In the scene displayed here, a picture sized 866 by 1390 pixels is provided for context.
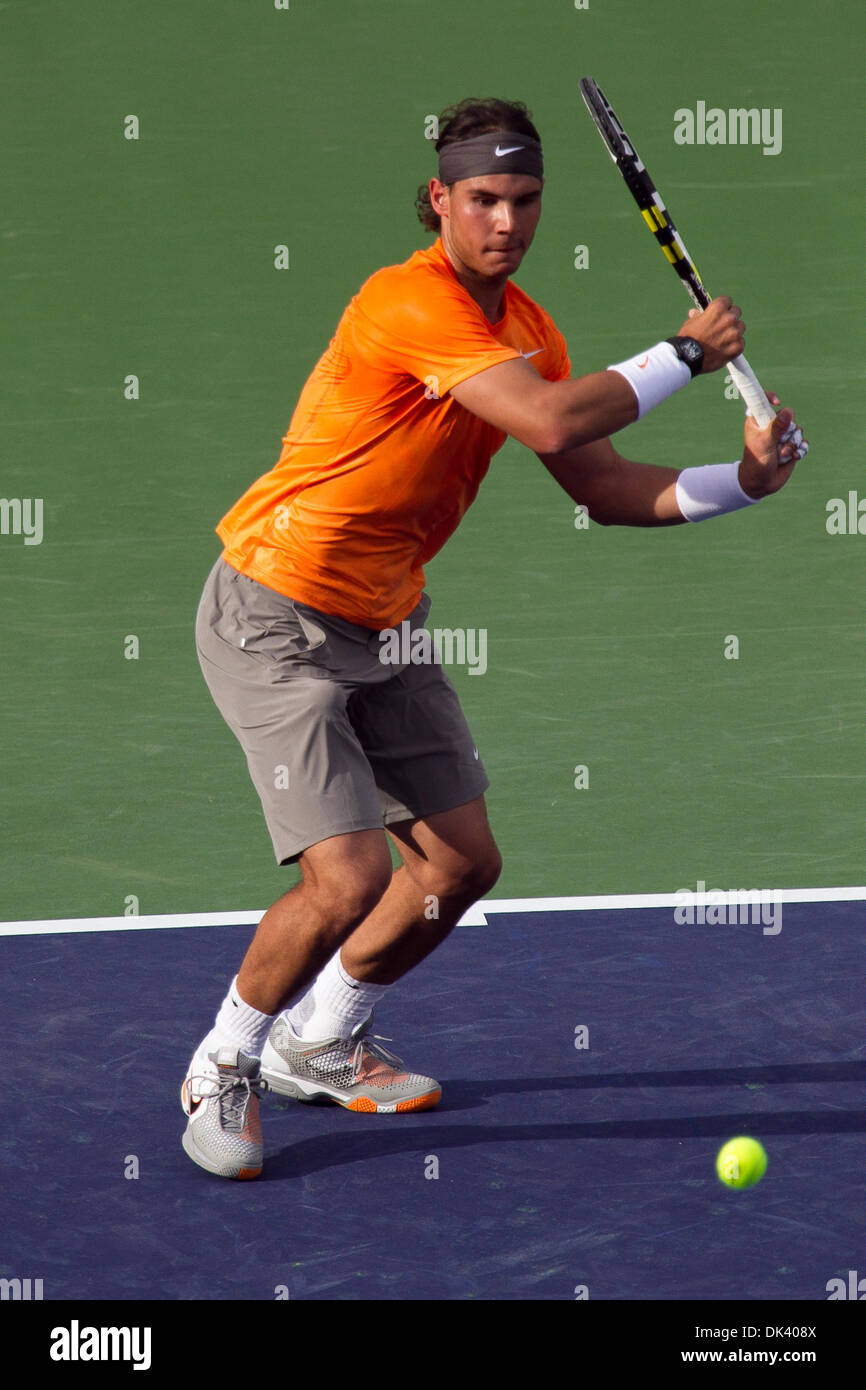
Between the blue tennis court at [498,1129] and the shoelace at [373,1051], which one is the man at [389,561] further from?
the blue tennis court at [498,1129]

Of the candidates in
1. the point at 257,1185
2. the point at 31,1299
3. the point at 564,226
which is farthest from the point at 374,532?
the point at 564,226

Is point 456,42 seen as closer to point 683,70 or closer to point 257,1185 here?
point 683,70

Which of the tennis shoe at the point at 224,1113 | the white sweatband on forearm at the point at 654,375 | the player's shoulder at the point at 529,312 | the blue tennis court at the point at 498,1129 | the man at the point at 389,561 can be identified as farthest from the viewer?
the player's shoulder at the point at 529,312

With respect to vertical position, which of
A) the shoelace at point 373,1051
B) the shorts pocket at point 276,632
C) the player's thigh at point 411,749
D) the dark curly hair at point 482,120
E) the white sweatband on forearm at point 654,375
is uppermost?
the dark curly hair at point 482,120

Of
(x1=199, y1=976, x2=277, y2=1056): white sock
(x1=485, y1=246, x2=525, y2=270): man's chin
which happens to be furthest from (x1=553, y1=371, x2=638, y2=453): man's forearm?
(x1=199, y1=976, x2=277, y2=1056): white sock

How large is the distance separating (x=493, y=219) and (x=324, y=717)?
4.44 ft

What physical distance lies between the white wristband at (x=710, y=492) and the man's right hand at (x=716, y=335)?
468 mm

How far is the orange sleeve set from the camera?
525cm

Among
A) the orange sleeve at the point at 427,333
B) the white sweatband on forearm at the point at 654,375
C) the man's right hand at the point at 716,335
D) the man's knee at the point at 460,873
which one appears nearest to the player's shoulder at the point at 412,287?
the orange sleeve at the point at 427,333

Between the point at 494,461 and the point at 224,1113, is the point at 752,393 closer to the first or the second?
the point at 224,1113

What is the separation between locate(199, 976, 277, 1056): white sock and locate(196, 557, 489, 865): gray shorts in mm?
440

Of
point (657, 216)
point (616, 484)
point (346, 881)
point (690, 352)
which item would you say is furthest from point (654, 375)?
point (346, 881)

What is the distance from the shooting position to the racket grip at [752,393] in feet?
18.1

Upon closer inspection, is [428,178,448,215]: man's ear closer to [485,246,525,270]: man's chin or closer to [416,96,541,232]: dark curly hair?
[416,96,541,232]: dark curly hair
